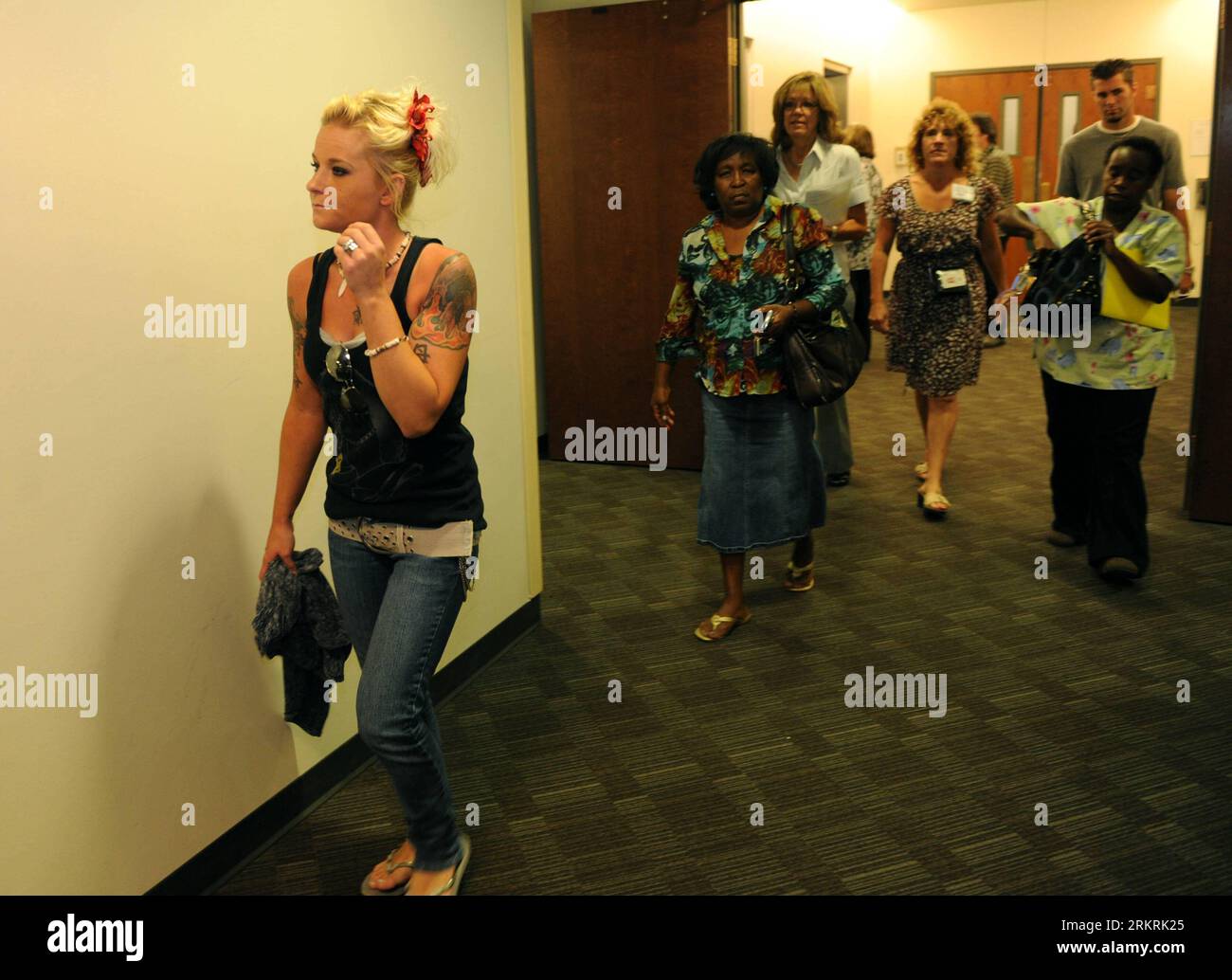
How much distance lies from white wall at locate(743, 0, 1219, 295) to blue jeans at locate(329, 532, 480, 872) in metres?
8.72

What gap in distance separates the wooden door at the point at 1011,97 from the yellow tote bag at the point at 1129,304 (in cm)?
760

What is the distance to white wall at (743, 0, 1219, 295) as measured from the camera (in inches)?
413

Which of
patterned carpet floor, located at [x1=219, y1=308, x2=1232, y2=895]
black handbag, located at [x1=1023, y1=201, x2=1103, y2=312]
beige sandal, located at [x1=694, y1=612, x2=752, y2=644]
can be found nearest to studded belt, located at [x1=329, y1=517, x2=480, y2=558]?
patterned carpet floor, located at [x1=219, y1=308, x2=1232, y2=895]

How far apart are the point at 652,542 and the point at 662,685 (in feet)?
4.26

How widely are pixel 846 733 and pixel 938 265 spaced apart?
2.28 m

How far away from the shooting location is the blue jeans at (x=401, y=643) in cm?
202

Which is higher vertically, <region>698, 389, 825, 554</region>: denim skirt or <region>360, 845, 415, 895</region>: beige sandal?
<region>698, 389, 825, 554</region>: denim skirt

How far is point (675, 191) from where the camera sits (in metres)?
5.27

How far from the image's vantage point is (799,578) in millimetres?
3990

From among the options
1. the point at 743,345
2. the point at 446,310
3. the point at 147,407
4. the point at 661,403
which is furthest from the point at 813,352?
the point at 147,407

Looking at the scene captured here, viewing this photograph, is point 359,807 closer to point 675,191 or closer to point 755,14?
point 675,191

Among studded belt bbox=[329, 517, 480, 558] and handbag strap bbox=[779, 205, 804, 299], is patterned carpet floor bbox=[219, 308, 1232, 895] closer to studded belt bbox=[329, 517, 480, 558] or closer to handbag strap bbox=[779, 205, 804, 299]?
studded belt bbox=[329, 517, 480, 558]

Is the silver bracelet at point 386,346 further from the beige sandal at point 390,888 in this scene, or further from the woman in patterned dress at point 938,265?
the woman in patterned dress at point 938,265

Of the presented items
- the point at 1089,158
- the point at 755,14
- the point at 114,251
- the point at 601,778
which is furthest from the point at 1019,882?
the point at 755,14
